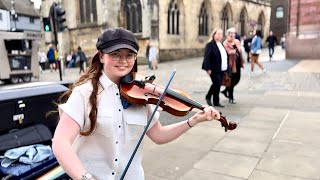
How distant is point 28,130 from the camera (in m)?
3.20

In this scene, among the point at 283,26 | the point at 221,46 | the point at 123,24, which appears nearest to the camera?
the point at 221,46

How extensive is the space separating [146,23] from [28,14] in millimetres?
7623

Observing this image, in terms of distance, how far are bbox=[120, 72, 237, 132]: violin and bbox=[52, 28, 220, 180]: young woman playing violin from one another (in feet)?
0.17

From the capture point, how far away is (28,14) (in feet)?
57.4

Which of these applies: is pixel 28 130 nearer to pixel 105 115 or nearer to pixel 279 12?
pixel 105 115

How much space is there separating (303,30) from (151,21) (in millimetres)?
9588

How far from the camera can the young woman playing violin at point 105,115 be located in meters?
1.49

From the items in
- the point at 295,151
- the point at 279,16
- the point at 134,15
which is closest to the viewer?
the point at 295,151

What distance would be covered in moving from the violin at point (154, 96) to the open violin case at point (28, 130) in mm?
1282

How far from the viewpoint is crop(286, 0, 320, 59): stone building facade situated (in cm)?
1681

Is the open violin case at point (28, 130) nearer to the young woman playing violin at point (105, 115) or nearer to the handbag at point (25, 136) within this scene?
the handbag at point (25, 136)

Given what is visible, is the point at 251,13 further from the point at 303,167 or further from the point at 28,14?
the point at 303,167

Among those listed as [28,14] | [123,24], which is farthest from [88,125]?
[123,24]

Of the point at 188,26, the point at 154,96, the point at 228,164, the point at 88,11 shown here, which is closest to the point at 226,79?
the point at 228,164
